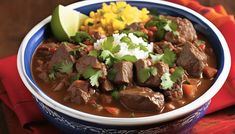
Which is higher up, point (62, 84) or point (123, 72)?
point (123, 72)

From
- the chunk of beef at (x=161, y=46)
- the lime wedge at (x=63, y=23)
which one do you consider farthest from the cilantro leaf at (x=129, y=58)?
the lime wedge at (x=63, y=23)

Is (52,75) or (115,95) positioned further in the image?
(52,75)

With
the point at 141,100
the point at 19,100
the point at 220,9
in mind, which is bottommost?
the point at 19,100

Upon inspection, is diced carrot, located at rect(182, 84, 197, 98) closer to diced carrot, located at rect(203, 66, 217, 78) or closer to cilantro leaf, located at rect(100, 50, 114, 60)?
diced carrot, located at rect(203, 66, 217, 78)

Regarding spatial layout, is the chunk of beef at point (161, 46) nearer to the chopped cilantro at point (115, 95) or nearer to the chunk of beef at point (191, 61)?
the chunk of beef at point (191, 61)

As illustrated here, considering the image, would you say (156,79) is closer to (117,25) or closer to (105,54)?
(105,54)

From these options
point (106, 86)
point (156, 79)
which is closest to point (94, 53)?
point (106, 86)

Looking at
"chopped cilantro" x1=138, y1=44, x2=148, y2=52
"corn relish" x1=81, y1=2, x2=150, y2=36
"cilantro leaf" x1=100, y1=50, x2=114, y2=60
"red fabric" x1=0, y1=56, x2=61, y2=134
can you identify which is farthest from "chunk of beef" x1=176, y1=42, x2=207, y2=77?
"red fabric" x1=0, y1=56, x2=61, y2=134

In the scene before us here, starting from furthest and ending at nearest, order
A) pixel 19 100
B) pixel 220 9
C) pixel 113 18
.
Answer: pixel 220 9 < pixel 113 18 < pixel 19 100
